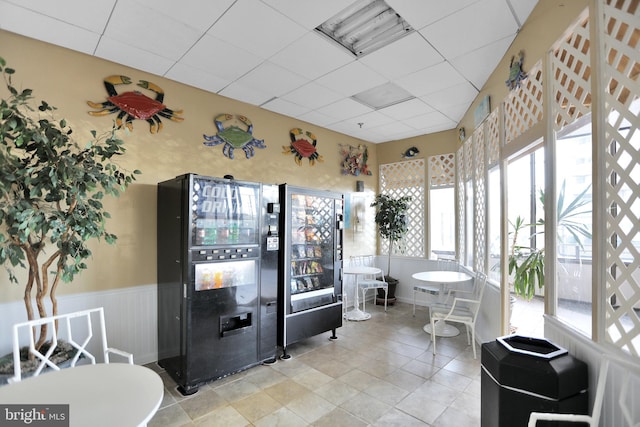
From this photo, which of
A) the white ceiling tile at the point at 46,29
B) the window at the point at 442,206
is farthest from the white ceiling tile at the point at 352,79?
the window at the point at 442,206

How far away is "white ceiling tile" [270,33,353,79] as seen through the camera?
2541 mm

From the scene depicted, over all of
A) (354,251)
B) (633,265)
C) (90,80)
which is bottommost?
(354,251)

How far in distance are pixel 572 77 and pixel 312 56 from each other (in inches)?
76.9

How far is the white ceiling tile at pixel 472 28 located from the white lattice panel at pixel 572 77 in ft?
1.69

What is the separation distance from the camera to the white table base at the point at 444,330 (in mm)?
3881

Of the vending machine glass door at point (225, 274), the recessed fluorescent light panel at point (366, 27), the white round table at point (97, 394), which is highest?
the recessed fluorescent light panel at point (366, 27)

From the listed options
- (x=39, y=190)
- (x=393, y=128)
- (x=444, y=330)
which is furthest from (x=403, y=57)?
(x=444, y=330)

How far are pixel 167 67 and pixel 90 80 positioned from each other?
2.17 ft

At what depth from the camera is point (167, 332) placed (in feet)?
9.32

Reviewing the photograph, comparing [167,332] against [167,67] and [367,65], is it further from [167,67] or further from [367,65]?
[367,65]

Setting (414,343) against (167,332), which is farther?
(414,343)

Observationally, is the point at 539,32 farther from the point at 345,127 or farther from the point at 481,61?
the point at 345,127

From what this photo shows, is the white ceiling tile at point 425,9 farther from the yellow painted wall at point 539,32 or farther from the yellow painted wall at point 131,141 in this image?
the yellow painted wall at point 131,141

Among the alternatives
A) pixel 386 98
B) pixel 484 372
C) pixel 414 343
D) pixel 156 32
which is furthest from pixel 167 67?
pixel 414 343
